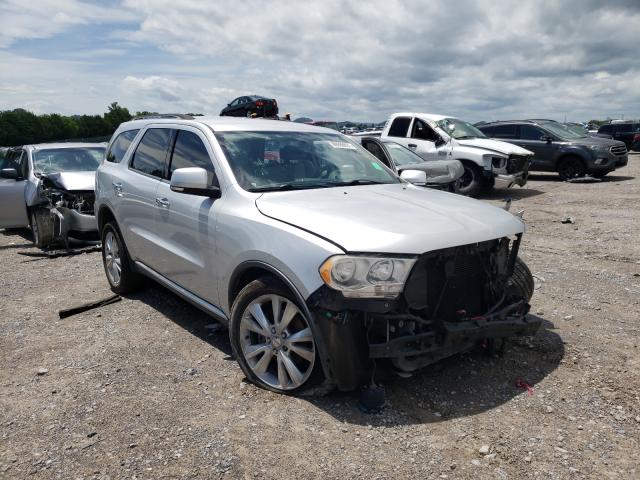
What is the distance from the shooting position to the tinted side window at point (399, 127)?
1305 cm

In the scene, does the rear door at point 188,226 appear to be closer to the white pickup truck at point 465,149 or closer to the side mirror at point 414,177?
the side mirror at point 414,177

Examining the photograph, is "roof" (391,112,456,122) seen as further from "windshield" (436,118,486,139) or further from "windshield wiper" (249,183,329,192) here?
"windshield wiper" (249,183,329,192)

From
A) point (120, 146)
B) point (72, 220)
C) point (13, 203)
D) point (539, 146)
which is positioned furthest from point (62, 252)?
point (539, 146)

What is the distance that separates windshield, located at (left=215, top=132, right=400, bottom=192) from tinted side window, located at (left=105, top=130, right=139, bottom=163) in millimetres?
1825

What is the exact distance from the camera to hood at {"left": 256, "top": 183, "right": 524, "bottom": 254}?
9.75 feet

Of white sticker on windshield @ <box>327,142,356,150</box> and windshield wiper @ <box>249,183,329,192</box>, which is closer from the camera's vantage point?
windshield wiper @ <box>249,183,329,192</box>

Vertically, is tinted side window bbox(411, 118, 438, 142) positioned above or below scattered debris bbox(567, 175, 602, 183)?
above

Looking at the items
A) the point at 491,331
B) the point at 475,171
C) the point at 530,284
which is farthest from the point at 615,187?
the point at 491,331

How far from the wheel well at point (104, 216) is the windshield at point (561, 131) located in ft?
44.0

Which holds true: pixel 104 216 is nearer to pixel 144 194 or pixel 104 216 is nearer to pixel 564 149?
pixel 144 194

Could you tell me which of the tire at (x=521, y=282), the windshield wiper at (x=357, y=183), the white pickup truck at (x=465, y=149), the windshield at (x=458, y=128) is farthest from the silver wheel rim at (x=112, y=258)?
the windshield at (x=458, y=128)

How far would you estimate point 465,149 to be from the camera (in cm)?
1213

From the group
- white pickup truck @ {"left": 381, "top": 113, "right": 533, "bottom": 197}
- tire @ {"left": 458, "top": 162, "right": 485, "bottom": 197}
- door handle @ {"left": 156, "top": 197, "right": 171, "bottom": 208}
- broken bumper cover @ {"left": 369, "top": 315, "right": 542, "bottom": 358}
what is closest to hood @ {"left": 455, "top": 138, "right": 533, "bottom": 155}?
white pickup truck @ {"left": 381, "top": 113, "right": 533, "bottom": 197}

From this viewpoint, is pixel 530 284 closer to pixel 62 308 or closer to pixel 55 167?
pixel 62 308
